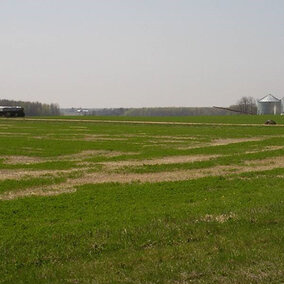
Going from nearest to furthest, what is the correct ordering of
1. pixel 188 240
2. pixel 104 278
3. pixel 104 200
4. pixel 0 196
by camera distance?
pixel 104 278 → pixel 188 240 → pixel 104 200 → pixel 0 196

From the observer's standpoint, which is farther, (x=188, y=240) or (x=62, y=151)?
(x=62, y=151)

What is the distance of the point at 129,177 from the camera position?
17.6 m

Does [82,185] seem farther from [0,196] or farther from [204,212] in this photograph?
[204,212]

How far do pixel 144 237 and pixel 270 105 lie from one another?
14264 cm

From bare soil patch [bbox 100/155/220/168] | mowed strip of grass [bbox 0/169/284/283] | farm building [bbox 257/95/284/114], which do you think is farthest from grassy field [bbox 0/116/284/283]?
farm building [bbox 257/95/284/114]

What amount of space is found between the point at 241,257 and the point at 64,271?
290 cm

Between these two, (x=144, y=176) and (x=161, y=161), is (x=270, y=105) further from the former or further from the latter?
(x=144, y=176)

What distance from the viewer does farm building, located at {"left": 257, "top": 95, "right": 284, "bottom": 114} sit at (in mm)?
142712

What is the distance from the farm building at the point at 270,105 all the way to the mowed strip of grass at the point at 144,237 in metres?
136

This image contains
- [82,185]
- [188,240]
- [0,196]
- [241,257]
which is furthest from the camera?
[82,185]

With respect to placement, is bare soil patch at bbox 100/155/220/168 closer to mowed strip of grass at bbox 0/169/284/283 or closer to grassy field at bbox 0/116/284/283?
grassy field at bbox 0/116/284/283

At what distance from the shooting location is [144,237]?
877 cm

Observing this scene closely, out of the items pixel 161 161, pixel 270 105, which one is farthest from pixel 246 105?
pixel 161 161

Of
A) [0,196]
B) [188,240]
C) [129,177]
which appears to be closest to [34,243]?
[188,240]
